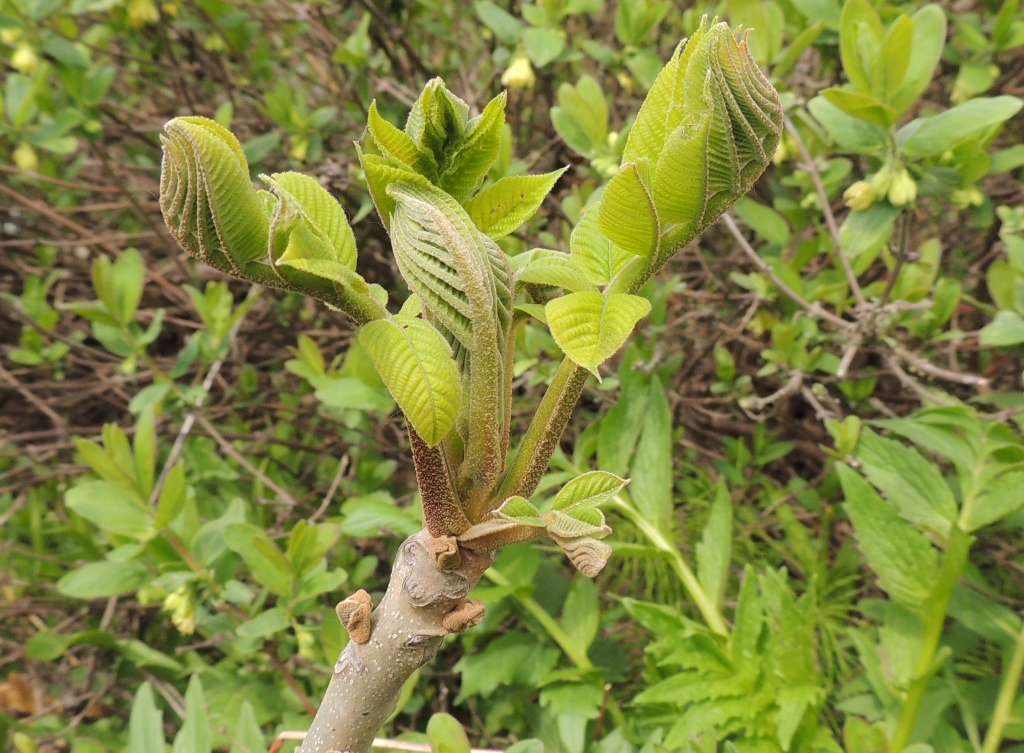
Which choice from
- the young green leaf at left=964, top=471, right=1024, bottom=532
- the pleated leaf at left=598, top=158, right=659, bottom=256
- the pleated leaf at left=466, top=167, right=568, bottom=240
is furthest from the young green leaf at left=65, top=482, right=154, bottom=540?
the young green leaf at left=964, top=471, right=1024, bottom=532

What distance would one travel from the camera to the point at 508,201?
57 cm

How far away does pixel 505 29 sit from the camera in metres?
1.64

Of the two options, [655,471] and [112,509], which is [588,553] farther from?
[112,509]

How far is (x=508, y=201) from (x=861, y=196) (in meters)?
0.84

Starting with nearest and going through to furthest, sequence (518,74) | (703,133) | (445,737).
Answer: (703,133) → (445,737) → (518,74)

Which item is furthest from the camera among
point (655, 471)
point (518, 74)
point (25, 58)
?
point (25, 58)

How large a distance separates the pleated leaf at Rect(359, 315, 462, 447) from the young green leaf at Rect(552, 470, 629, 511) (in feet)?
0.35

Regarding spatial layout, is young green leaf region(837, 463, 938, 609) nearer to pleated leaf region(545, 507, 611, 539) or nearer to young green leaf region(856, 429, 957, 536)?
young green leaf region(856, 429, 957, 536)

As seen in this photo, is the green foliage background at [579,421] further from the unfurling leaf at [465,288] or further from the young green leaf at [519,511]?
the young green leaf at [519,511]

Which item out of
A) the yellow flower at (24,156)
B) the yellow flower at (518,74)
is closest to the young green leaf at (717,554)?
the yellow flower at (518,74)

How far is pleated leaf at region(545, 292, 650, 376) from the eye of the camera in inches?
17.7

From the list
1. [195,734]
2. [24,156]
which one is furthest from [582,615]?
[24,156]

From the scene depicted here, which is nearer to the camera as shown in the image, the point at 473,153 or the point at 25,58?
the point at 473,153

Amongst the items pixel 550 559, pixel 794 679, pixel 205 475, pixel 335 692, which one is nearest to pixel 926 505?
pixel 794 679
